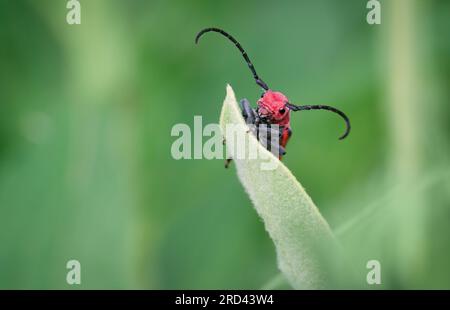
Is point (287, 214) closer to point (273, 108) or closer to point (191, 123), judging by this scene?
point (273, 108)

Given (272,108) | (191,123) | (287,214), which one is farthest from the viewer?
(191,123)

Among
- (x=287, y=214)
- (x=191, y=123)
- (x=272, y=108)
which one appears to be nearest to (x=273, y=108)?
(x=272, y=108)

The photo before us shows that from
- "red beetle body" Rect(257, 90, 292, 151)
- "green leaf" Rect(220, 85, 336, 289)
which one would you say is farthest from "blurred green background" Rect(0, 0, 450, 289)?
"red beetle body" Rect(257, 90, 292, 151)

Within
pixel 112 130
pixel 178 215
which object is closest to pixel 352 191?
pixel 178 215

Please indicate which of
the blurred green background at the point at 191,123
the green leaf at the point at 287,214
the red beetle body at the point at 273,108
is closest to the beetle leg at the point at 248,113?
the red beetle body at the point at 273,108

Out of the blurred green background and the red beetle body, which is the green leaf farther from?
the red beetle body

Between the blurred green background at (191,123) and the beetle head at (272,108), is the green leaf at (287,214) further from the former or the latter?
the beetle head at (272,108)
